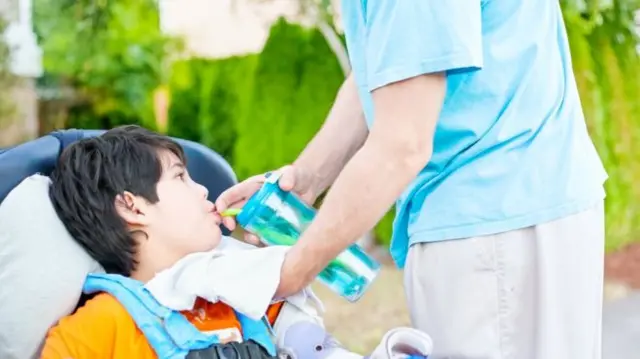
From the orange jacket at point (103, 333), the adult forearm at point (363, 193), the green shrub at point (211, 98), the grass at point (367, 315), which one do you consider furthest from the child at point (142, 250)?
the green shrub at point (211, 98)

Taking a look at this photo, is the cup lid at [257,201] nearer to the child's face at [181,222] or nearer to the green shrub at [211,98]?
the child's face at [181,222]

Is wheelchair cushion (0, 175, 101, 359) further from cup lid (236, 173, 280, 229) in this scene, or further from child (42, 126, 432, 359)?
cup lid (236, 173, 280, 229)

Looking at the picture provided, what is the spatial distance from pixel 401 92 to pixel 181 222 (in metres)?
0.55

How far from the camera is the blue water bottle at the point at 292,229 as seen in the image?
121 cm

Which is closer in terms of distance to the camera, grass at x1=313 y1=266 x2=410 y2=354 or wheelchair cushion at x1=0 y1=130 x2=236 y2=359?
wheelchair cushion at x1=0 y1=130 x2=236 y2=359

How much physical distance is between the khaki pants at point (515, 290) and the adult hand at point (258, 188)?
Answer: 10.3 inches

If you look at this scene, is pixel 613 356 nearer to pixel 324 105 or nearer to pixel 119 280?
pixel 324 105

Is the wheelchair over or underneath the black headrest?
underneath

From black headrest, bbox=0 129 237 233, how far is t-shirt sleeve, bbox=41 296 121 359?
29cm

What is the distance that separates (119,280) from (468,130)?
22.7 inches

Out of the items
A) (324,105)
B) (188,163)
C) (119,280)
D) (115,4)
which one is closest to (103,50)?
(115,4)

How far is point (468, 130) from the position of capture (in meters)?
0.99

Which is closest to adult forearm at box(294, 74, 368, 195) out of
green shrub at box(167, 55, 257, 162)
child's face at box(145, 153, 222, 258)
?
child's face at box(145, 153, 222, 258)

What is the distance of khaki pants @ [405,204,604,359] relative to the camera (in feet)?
3.31
